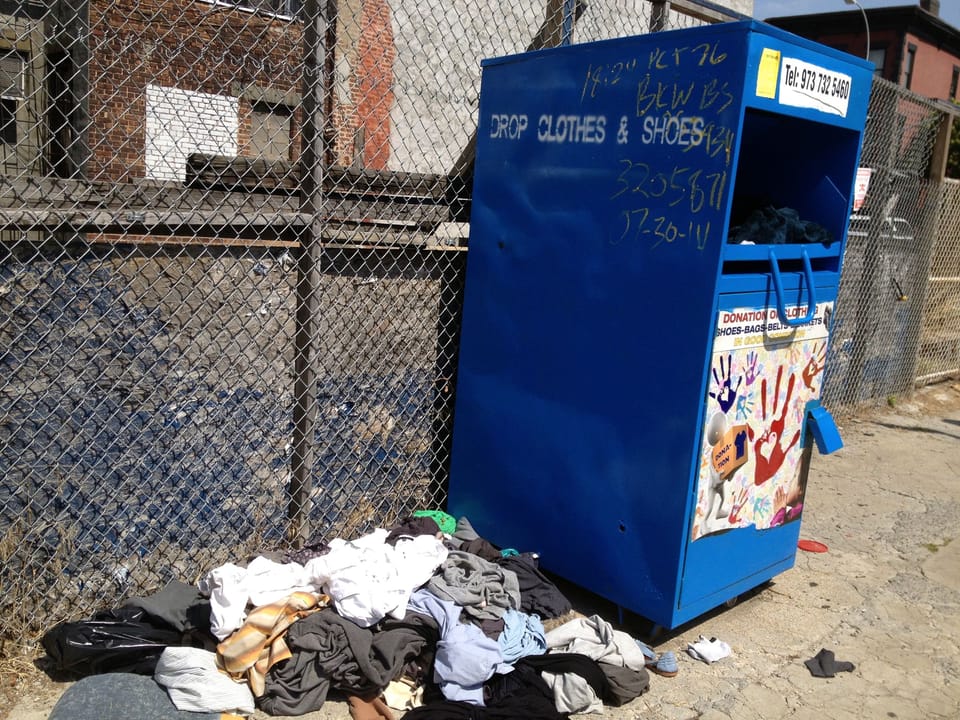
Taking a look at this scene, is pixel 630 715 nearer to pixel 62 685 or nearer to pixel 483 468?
pixel 483 468

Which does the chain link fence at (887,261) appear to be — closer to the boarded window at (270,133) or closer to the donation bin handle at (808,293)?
the donation bin handle at (808,293)

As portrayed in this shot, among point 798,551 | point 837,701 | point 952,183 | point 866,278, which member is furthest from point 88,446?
point 952,183

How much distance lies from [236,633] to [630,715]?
1472 mm

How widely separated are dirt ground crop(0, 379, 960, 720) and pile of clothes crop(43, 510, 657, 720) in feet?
0.50

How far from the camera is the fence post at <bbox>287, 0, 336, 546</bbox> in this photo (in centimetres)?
350

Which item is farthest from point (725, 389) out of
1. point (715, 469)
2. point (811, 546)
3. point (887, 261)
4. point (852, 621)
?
point (887, 261)

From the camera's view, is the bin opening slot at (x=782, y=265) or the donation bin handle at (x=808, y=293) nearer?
the donation bin handle at (x=808, y=293)

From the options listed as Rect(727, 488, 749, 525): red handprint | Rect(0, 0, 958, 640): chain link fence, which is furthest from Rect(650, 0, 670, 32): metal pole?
Rect(727, 488, 749, 525): red handprint

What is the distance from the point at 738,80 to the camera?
3119 millimetres

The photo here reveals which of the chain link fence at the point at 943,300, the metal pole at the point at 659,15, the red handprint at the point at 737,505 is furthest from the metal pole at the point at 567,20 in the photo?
the chain link fence at the point at 943,300

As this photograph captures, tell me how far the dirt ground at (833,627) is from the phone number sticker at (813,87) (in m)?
2.31

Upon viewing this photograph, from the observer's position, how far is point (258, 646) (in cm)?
300

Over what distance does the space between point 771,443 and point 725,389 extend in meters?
0.57

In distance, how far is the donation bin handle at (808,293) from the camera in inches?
140
